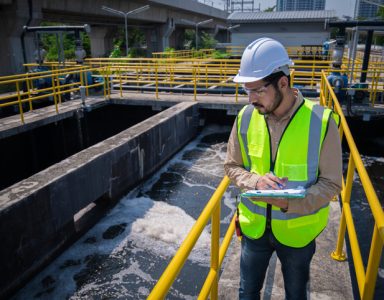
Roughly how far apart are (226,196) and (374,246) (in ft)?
19.4

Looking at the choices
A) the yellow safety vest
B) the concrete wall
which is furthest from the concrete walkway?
the concrete wall

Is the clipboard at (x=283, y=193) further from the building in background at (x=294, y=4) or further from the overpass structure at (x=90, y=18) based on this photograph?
the building in background at (x=294, y=4)

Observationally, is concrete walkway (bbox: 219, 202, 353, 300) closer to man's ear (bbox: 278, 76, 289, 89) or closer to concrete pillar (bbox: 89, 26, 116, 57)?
man's ear (bbox: 278, 76, 289, 89)

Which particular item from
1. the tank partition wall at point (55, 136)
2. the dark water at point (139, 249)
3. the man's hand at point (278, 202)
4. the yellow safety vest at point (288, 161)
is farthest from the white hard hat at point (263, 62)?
the tank partition wall at point (55, 136)

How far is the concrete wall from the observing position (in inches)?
1035

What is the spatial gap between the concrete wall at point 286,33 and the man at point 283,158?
26812 mm

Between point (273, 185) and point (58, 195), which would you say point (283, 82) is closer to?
point (273, 185)

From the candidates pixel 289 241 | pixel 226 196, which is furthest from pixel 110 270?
pixel 289 241

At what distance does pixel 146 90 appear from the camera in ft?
44.3

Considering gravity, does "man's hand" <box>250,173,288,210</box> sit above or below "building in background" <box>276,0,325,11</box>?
below

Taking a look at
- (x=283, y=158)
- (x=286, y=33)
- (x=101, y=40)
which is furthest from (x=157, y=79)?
(x=101, y=40)

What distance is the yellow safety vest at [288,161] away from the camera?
5.66ft

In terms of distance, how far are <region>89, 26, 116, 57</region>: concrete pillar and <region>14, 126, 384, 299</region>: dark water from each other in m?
29.7

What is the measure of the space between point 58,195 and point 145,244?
1627mm
